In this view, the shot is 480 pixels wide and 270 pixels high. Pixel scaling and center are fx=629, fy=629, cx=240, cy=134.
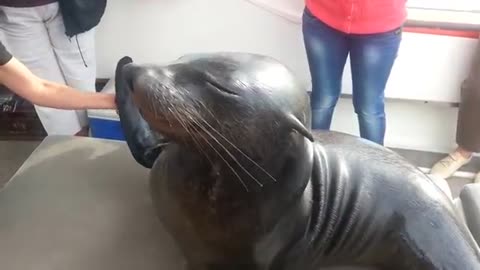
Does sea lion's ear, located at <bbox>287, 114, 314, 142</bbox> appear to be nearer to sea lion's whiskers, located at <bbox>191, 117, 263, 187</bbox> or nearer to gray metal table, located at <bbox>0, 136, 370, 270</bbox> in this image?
sea lion's whiskers, located at <bbox>191, 117, 263, 187</bbox>

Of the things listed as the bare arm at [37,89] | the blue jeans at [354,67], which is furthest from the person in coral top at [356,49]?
the bare arm at [37,89]

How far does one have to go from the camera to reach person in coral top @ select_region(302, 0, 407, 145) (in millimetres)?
1634

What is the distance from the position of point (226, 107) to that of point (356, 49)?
3.55 ft

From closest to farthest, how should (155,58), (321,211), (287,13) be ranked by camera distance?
1. (321,211)
2. (287,13)
3. (155,58)

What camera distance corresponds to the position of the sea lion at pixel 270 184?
0.69 m

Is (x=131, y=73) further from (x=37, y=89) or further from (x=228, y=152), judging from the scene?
(x=37, y=89)

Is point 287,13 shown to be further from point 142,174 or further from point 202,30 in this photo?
point 142,174

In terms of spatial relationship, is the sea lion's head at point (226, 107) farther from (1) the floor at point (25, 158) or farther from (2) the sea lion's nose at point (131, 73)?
(1) the floor at point (25, 158)

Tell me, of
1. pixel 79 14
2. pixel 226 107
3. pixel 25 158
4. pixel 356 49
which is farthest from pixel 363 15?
pixel 25 158

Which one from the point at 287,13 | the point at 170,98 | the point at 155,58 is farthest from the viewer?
the point at 155,58

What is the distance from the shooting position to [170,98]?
687 millimetres

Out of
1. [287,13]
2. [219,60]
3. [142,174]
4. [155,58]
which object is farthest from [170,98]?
[155,58]

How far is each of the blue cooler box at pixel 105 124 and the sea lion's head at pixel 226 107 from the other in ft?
3.95

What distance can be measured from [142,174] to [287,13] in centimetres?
95
